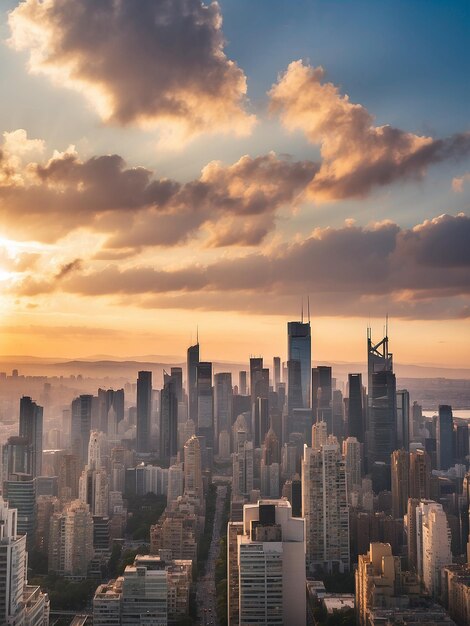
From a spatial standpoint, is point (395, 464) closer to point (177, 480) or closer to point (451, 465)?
point (451, 465)

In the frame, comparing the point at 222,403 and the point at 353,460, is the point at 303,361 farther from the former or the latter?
the point at 353,460

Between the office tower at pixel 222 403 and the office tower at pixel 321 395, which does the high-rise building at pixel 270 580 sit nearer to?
the office tower at pixel 321 395

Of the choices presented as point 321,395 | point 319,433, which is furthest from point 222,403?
point 319,433

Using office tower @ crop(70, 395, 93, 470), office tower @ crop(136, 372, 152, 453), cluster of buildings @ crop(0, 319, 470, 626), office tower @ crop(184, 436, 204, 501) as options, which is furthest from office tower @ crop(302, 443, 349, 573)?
office tower @ crop(136, 372, 152, 453)

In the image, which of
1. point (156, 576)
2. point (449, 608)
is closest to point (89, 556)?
point (156, 576)

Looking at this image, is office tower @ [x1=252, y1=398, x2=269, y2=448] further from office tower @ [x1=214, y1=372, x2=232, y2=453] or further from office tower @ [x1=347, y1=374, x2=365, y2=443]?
office tower @ [x1=347, y1=374, x2=365, y2=443]

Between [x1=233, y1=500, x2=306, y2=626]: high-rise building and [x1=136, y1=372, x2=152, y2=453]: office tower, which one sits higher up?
[x1=136, y1=372, x2=152, y2=453]: office tower
